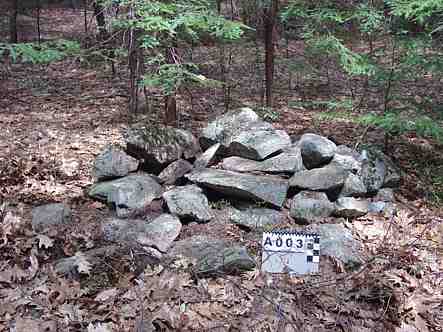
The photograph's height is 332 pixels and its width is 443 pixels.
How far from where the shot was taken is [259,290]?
127 inches

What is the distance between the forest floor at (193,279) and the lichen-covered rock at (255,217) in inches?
5.2

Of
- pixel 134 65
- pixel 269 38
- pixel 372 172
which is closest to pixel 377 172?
pixel 372 172

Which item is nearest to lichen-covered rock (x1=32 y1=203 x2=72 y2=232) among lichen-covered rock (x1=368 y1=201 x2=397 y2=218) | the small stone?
lichen-covered rock (x1=368 y1=201 x2=397 y2=218)

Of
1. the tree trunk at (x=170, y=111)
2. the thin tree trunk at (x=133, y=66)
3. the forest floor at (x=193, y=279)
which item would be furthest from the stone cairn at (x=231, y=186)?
the thin tree trunk at (x=133, y=66)

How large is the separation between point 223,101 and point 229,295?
17.2ft

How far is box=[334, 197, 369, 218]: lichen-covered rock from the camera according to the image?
427cm

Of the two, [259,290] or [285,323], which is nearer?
[285,323]

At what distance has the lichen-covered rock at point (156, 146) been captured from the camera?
15.1 feet

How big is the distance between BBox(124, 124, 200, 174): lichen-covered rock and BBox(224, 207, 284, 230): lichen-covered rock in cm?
98

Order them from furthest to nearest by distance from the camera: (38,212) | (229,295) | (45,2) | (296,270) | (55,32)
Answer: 1. (45,2)
2. (55,32)
3. (38,212)
4. (296,270)
5. (229,295)

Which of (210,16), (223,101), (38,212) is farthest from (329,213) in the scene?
(223,101)

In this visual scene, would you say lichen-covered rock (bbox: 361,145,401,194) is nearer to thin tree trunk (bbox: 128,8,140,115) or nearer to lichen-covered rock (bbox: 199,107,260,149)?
lichen-covered rock (bbox: 199,107,260,149)

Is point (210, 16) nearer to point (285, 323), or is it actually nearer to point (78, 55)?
point (78, 55)

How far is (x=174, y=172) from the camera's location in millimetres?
4633
